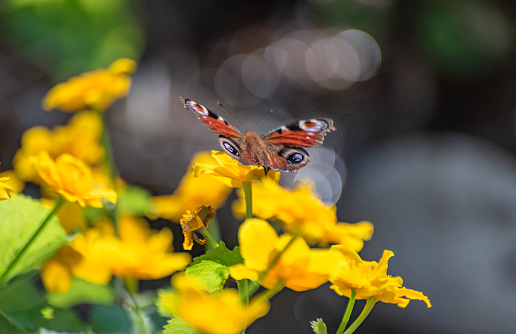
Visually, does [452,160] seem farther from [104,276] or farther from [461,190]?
[104,276]

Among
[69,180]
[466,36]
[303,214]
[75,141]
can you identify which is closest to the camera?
[303,214]

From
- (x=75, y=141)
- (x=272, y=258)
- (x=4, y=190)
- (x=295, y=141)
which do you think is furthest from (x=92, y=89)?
(x=272, y=258)

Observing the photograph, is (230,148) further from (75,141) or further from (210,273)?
(75,141)

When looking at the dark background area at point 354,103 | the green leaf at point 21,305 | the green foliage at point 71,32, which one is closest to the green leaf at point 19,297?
the green leaf at point 21,305

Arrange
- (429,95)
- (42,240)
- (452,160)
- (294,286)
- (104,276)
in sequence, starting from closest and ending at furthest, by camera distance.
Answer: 1. (294,286)
2. (42,240)
3. (104,276)
4. (452,160)
5. (429,95)

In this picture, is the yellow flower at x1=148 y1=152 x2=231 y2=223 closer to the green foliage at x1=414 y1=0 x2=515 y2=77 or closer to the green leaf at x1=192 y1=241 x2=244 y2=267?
the green leaf at x1=192 y1=241 x2=244 y2=267

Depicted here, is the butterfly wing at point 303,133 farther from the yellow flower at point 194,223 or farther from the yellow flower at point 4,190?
the yellow flower at point 4,190

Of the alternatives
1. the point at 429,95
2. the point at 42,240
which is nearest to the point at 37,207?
the point at 42,240
